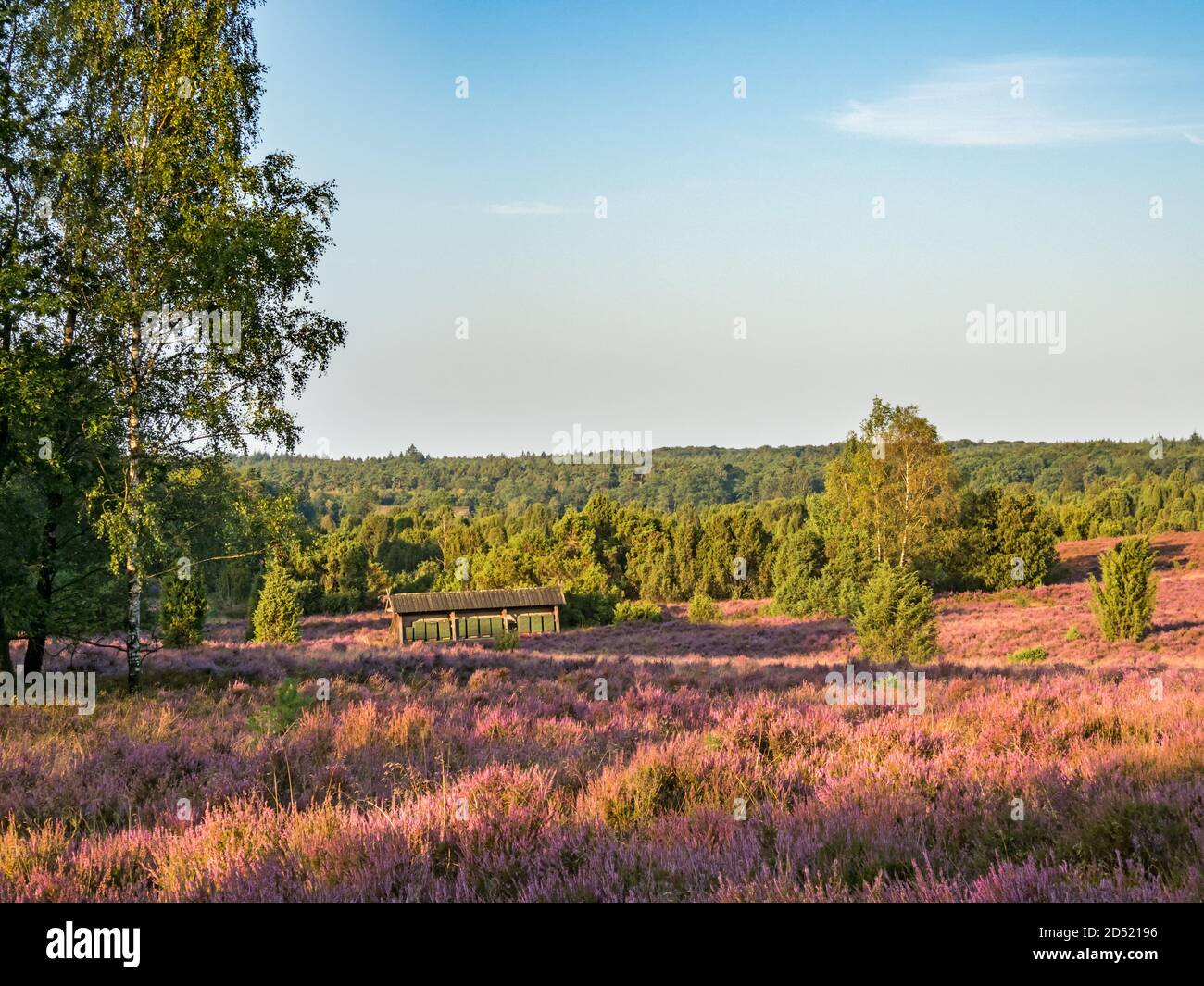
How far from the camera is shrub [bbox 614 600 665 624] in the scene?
59750 millimetres

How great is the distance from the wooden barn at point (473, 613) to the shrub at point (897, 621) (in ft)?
92.1

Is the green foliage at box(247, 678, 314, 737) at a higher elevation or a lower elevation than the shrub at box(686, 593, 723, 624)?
higher

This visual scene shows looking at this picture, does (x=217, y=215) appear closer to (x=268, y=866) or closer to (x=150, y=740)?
(x=150, y=740)

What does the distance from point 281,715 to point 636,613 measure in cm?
5186

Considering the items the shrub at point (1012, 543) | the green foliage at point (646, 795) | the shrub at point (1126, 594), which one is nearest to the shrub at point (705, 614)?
the shrub at point (1012, 543)

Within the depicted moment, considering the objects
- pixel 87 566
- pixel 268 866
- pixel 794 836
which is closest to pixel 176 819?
pixel 268 866

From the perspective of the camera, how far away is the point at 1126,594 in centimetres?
3188

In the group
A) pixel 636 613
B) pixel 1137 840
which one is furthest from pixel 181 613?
pixel 1137 840

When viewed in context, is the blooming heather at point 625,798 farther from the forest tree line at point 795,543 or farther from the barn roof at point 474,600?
the barn roof at point 474,600

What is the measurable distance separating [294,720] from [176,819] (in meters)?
3.66

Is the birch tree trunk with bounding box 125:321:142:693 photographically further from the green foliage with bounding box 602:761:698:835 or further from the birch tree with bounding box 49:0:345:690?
the green foliage with bounding box 602:761:698:835

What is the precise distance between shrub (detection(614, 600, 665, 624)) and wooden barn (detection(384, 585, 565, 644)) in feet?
20.9

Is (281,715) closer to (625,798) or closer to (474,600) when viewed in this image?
(625,798)

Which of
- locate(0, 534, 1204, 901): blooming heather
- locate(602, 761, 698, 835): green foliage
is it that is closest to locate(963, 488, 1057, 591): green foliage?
locate(0, 534, 1204, 901): blooming heather
